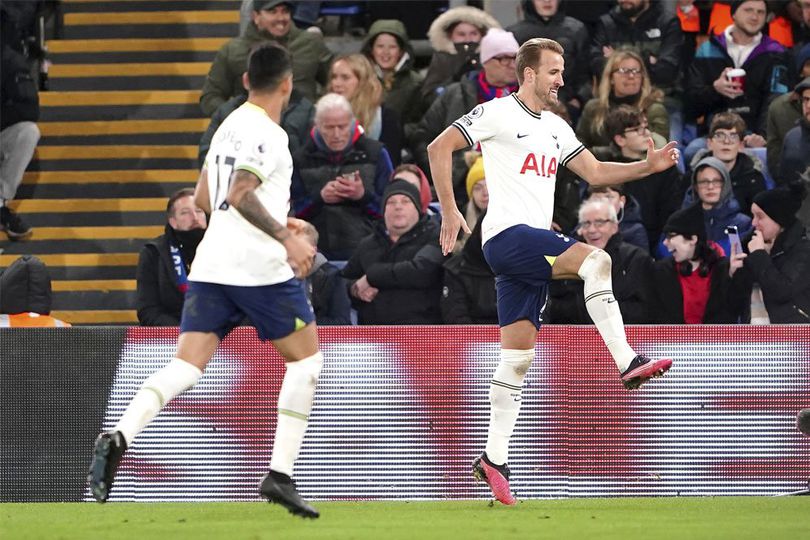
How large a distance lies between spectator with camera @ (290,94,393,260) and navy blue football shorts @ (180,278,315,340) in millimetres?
4371

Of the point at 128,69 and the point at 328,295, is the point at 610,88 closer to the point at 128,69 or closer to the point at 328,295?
the point at 328,295

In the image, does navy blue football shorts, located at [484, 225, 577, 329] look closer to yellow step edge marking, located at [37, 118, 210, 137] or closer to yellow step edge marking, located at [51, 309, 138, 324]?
yellow step edge marking, located at [51, 309, 138, 324]

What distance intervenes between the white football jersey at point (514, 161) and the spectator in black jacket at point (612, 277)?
7.19 feet

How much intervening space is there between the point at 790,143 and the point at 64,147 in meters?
7.07

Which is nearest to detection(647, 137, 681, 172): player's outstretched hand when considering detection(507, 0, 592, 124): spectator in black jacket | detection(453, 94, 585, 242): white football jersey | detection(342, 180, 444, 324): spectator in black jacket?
detection(453, 94, 585, 242): white football jersey

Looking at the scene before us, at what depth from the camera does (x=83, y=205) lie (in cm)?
1403

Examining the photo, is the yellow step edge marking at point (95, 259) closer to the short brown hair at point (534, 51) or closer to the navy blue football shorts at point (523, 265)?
the navy blue football shorts at point (523, 265)

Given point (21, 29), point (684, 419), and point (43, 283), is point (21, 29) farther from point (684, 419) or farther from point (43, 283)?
point (684, 419)

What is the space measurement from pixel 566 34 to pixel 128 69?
4705mm

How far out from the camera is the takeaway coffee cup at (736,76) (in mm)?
12914

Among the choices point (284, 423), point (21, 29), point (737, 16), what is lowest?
point (284, 423)

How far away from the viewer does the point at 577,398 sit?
9.47 metres

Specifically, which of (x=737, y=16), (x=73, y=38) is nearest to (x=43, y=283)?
(x=73, y=38)

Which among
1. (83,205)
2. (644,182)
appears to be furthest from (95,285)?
(644,182)
